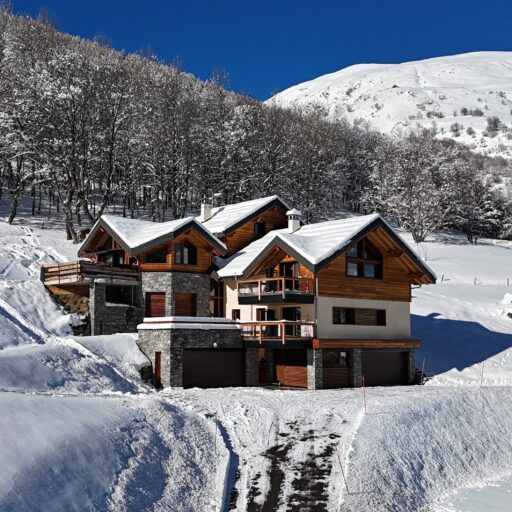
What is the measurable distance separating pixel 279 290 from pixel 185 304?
18.2 ft

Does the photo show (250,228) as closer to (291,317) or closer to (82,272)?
(291,317)

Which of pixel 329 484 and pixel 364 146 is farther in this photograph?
pixel 364 146

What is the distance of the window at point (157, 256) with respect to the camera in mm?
34469

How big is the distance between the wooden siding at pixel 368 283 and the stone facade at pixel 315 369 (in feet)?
9.20

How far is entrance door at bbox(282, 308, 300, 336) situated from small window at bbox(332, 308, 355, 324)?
5.77 feet

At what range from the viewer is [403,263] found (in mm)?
35281

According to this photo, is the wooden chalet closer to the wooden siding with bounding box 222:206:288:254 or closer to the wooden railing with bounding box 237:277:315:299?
the wooden railing with bounding box 237:277:315:299

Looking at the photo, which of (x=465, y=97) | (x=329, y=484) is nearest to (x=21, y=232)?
(x=329, y=484)

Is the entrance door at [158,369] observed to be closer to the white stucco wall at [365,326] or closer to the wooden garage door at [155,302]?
the wooden garage door at [155,302]

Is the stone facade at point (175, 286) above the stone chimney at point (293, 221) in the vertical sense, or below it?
below

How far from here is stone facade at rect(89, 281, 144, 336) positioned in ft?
106

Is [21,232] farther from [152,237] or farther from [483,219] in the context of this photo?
[483,219]

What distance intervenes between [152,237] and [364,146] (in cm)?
6869

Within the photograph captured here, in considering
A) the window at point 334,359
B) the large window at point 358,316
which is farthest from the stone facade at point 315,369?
the large window at point 358,316
